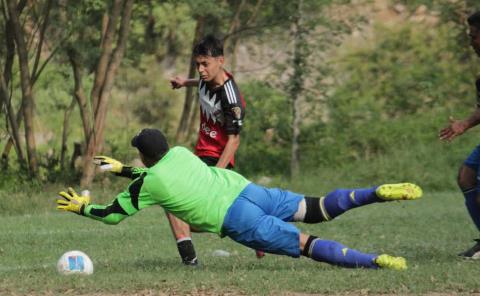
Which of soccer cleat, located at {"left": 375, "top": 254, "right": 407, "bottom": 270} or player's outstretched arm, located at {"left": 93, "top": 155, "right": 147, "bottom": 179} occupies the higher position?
player's outstretched arm, located at {"left": 93, "top": 155, "right": 147, "bottom": 179}

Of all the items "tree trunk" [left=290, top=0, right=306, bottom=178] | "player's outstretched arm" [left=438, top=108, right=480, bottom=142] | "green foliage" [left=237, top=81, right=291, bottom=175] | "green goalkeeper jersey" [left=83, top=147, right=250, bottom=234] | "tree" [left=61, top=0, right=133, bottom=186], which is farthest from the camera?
"green foliage" [left=237, top=81, right=291, bottom=175]

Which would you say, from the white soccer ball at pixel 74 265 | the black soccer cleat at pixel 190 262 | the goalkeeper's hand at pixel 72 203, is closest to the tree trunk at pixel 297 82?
the black soccer cleat at pixel 190 262

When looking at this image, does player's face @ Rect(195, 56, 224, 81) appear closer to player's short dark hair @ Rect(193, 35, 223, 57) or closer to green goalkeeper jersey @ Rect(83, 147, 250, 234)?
player's short dark hair @ Rect(193, 35, 223, 57)

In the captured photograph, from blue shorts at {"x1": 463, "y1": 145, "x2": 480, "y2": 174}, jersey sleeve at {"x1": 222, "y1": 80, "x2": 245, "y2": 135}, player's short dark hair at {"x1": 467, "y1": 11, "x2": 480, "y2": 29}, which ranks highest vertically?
player's short dark hair at {"x1": 467, "y1": 11, "x2": 480, "y2": 29}

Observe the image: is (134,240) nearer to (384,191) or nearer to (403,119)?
(384,191)

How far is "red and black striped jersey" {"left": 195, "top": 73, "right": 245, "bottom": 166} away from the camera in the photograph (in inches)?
375

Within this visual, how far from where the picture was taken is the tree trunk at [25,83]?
19484 mm

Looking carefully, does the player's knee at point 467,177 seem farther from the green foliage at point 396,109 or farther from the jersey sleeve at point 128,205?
the green foliage at point 396,109

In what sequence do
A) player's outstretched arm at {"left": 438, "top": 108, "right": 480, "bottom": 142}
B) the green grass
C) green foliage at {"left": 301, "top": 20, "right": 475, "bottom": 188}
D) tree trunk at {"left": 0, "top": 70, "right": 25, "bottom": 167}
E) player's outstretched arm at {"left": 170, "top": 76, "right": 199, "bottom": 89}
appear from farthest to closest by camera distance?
green foliage at {"left": 301, "top": 20, "right": 475, "bottom": 188} → tree trunk at {"left": 0, "top": 70, "right": 25, "bottom": 167} → player's outstretched arm at {"left": 170, "top": 76, "right": 199, "bottom": 89} → player's outstretched arm at {"left": 438, "top": 108, "right": 480, "bottom": 142} → the green grass

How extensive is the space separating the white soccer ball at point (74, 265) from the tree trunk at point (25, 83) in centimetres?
1117

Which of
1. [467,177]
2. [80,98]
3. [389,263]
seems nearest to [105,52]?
[80,98]

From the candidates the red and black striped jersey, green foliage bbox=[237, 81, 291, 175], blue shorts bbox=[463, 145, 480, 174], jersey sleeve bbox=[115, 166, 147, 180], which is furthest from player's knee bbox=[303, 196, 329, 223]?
green foliage bbox=[237, 81, 291, 175]

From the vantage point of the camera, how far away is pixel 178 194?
27.2ft

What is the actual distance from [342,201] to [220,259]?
2.18 meters
